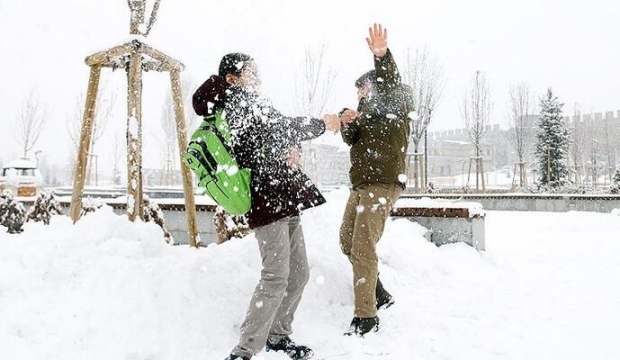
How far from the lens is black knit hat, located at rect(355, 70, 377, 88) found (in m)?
3.58

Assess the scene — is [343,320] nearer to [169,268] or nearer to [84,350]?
[169,268]

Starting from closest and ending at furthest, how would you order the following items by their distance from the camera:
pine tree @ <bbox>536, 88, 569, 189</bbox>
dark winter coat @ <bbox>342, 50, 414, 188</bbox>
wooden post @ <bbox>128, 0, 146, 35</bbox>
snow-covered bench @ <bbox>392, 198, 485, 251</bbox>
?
dark winter coat @ <bbox>342, 50, 414, 188</bbox>, wooden post @ <bbox>128, 0, 146, 35</bbox>, snow-covered bench @ <bbox>392, 198, 485, 251</bbox>, pine tree @ <bbox>536, 88, 569, 189</bbox>

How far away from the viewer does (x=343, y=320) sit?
3.48 meters

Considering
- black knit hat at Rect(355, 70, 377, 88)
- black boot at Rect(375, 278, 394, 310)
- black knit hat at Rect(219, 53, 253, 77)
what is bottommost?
black boot at Rect(375, 278, 394, 310)

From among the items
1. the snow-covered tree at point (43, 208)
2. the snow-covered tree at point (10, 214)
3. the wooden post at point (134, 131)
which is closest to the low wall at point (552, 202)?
the snow-covered tree at point (43, 208)

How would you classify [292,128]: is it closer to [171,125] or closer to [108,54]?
[108,54]

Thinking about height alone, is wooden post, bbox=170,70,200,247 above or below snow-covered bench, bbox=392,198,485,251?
above

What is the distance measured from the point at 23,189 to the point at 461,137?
67614 mm

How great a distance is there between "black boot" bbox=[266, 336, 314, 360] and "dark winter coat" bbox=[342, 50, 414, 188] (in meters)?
1.25

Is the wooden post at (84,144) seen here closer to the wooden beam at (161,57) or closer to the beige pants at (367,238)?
the wooden beam at (161,57)

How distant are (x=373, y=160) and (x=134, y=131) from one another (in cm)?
217

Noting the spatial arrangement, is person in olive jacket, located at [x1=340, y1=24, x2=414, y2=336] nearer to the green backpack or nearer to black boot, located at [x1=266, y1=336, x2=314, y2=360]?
black boot, located at [x1=266, y1=336, x2=314, y2=360]

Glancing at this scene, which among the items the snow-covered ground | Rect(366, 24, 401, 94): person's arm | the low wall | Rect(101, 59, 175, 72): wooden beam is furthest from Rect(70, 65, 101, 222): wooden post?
the low wall

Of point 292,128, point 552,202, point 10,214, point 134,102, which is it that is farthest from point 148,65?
point 552,202
